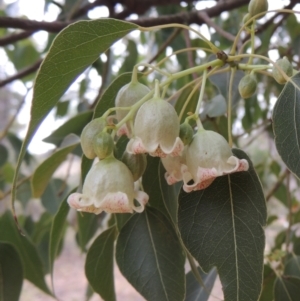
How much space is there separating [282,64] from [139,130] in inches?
8.0

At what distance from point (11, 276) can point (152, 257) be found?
12.6 inches

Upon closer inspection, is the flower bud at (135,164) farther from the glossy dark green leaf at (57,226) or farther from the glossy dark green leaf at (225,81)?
the glossy dark green leaf at (225,81)

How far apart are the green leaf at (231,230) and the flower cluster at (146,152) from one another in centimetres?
4

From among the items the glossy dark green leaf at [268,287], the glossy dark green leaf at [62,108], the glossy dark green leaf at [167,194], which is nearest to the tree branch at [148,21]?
the glossy dark green leaf at [167,194]

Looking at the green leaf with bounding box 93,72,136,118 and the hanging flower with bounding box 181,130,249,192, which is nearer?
the hanging flower with bounding box 181,130,249,192

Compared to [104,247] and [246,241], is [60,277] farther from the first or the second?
[246,241]

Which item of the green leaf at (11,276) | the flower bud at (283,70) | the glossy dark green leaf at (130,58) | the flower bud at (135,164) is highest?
the flower bud at (283,70)

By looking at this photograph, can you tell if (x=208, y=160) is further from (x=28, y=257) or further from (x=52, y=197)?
(x=52, y=197)

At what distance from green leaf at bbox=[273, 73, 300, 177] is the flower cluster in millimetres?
49

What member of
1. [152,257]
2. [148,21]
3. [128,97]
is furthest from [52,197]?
[128,97]

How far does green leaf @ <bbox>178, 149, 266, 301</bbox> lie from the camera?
53cm

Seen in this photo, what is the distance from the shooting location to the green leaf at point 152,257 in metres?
0.65

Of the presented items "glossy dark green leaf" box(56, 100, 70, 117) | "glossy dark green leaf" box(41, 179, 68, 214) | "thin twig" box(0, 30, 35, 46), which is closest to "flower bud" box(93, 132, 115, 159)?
"thin twig" box(0, 30, 35, 46)

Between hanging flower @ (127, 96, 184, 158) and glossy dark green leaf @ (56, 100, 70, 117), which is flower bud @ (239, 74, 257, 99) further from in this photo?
glossy dark green leaf @ (56, 100, 70, 117)
